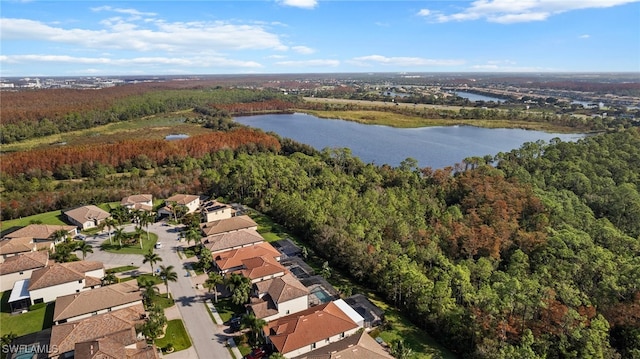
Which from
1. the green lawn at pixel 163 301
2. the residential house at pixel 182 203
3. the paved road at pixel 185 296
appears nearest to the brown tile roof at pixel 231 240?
the paved road at pixel 185 296

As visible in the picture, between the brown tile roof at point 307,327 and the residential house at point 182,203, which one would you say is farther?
the residential house at point 182,203

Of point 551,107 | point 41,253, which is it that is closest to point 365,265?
point 41,253

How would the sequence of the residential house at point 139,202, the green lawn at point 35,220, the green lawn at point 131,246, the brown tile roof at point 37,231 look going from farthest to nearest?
1. the residential house at point 139,202
2. the green lawn at point 35,220
3. the brown tile roof at point 37,231
4. the green lawn at point 131,246

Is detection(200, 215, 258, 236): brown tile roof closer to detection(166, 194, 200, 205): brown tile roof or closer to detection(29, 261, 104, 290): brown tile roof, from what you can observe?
detection(166, 194, 200, 205): brown tile roof

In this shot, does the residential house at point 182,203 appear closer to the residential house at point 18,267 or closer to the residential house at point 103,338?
the residential house at point 18,267

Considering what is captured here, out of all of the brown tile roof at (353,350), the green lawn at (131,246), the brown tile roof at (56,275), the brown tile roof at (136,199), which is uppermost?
the brown tile roof at (136,199)

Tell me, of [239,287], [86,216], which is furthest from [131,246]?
[239,287]

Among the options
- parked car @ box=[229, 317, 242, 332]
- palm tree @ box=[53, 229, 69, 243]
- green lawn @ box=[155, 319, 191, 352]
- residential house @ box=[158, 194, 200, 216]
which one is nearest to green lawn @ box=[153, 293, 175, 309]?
green lawn @ box=[155, 319, 191, 352]

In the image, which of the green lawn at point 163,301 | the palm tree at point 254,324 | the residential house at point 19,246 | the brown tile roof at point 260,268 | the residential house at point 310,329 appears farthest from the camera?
the residential house at point 19,246
